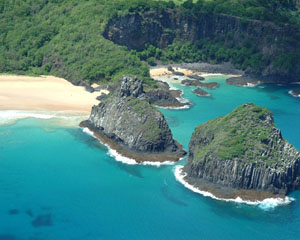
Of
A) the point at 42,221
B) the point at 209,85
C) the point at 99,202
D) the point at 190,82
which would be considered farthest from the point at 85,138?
the point at 209,85

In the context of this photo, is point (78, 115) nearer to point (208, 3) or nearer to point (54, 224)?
point (54, 224)

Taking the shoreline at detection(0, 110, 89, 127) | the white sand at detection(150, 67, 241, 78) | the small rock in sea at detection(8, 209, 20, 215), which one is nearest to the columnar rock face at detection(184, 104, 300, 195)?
the small rock in sea at detection(8, 209, 20, 215)

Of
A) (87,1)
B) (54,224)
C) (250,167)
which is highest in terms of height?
(87,1)

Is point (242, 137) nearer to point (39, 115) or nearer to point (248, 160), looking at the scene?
point (248, 160)

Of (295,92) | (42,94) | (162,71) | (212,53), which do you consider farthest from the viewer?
(212,53)

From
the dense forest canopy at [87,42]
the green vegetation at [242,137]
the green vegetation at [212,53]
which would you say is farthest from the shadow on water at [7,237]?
the green vegetation at [212,53]

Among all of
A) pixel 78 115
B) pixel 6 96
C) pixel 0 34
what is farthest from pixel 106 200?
pixel 0 34

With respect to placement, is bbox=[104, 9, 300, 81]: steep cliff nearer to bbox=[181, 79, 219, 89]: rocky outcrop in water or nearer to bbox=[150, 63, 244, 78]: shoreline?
bbox=[150, 63, 244, 78]: shoreline

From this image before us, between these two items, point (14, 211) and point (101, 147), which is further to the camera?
point (101, 147)
